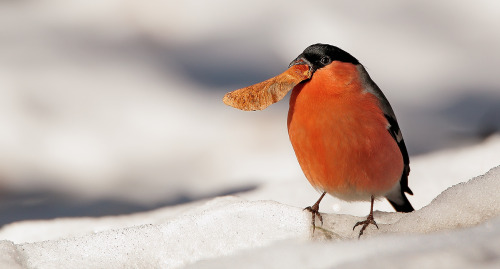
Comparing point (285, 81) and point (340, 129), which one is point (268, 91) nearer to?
point (285, 81)

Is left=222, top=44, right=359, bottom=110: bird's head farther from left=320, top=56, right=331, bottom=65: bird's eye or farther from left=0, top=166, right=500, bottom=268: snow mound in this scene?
left=0, top=166, right=500, bottom=268: snow mound

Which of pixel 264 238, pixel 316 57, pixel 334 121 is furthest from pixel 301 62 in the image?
pixel 264 238

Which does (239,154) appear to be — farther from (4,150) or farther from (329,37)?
(4,150)

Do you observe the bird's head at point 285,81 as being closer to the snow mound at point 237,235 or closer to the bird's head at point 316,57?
the bird's head at point 316,57

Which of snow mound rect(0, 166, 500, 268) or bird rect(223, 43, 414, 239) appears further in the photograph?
bird rect(223, 43, 414, 239)

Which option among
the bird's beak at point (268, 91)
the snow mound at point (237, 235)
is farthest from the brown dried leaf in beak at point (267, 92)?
the snow mound at point (237, 235)

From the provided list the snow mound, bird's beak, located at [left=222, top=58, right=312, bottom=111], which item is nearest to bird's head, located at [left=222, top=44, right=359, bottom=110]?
bird's beak, located at [left=222, top=58, right=312, bottom=111]

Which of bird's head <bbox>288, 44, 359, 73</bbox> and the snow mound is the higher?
bird's head <bbox>288, 44, 359, 73</bbox>
